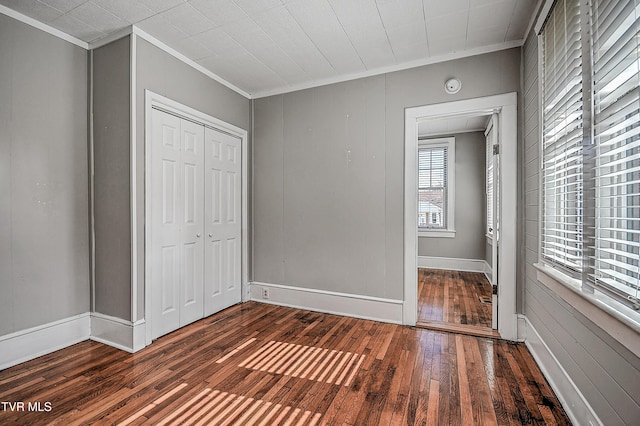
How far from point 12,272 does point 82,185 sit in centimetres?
84

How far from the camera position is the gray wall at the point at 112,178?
262cm

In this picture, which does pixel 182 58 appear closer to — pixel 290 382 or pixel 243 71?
pixel 243 71

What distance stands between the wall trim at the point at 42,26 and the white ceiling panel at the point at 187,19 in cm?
94

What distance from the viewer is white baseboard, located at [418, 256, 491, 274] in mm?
5711

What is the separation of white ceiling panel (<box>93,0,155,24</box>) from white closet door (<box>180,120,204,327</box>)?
892mm

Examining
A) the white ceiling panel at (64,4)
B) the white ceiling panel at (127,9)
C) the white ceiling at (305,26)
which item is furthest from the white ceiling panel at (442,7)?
the white ceiling panel at (64,4)

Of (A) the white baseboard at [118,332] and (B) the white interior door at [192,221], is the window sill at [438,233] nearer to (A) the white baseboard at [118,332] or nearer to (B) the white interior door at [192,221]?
(B) the white interior door at [192,221]

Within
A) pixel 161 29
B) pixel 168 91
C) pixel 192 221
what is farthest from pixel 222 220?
pixel 161 29

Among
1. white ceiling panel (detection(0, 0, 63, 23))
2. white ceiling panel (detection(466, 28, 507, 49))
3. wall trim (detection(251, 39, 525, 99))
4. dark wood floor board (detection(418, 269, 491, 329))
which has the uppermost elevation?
white ceiling panel (detection(0, 0, 63, 23))

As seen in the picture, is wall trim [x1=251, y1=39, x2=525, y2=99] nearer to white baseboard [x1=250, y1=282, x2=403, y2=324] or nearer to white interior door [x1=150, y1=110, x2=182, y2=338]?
white interior door [x1=150, y1=110, x2=182, y2=338]

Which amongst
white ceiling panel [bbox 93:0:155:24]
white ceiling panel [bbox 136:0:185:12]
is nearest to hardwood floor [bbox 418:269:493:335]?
white ceiling panel [bbox 136:0:185:12]

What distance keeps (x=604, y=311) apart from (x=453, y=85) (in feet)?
7.62

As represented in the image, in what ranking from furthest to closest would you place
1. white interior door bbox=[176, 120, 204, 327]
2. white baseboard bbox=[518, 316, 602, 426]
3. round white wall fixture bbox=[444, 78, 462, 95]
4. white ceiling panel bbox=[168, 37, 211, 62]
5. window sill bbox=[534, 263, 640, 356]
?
white interior door bbox=[176, 120, 204, 327], round white wall fixture bbox=[444, 78, 462, 95], white ceiling panel bbox=[168, 37, 211, 62], white baseboard bbox=[518, 316, 602, 426], window sill bbox=[534, 263, 640, 356]

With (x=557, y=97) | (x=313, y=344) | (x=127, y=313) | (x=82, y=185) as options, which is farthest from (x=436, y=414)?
(x=82, y=185)
